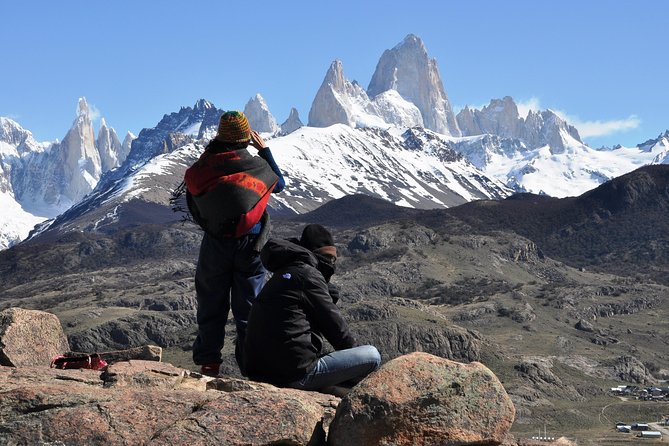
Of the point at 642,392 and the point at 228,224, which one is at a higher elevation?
the point at 228,224

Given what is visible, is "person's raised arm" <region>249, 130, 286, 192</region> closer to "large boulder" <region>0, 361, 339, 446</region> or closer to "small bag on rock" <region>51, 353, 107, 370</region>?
"small bag on rock" <region>51, 353, 107, 370</region>

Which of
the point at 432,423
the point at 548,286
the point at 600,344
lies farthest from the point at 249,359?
the point at 548,286

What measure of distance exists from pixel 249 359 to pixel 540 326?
14639 cm

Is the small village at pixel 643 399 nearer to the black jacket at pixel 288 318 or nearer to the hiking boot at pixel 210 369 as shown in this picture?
the hiking boot at pixel 210 369

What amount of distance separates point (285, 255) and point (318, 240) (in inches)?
23.8

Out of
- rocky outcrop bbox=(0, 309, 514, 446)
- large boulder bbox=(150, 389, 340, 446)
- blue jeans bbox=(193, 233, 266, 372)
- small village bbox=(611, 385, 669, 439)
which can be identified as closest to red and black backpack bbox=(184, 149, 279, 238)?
blue jeans bbox=(193, 233, 266, 372)

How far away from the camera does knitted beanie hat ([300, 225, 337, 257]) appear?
11391 millimetres

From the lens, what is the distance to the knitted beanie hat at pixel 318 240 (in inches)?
448

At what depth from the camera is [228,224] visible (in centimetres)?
1276

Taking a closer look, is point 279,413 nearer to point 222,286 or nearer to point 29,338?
point 222,286

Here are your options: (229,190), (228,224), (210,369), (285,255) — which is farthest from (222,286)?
(285,255)

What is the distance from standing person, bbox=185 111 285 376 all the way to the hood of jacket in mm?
1679

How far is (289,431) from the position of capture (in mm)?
9422

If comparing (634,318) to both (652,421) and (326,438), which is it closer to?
(652,421)
